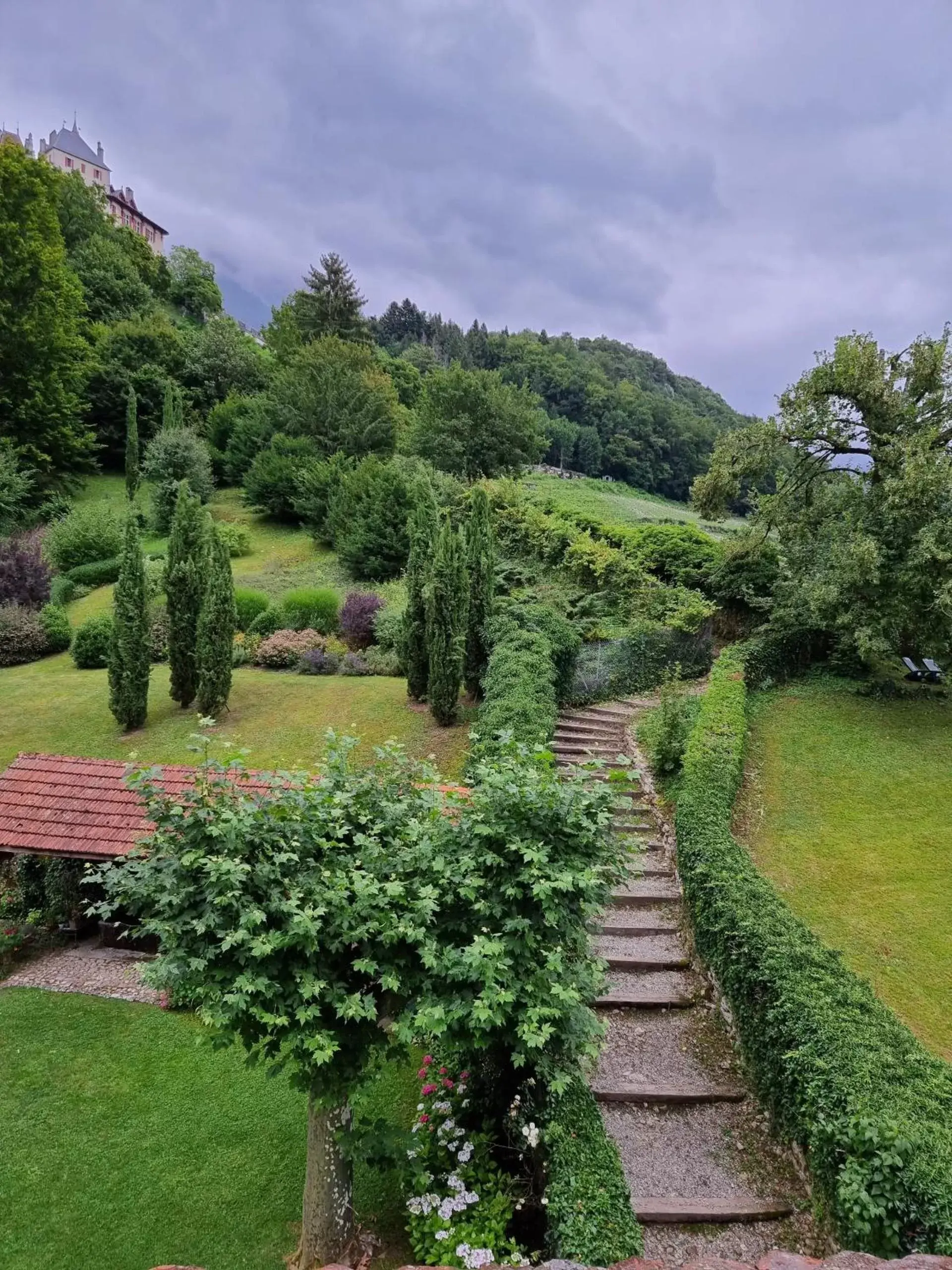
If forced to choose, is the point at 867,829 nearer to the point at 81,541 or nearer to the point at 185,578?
the point at 185,578

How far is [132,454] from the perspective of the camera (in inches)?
1264

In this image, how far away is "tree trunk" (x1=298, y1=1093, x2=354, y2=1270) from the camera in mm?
4391

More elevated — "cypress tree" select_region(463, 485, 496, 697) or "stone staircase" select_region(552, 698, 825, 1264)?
"cypress tree" select_region(463, 485, 496, 697)

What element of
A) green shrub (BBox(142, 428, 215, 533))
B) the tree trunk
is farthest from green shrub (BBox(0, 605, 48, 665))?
the tree trunk

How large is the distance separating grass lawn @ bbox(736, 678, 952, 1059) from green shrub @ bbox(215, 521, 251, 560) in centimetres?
2029

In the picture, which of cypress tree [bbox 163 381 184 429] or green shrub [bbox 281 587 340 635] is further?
Result: cypress tree [bbox 163 381 184 429]

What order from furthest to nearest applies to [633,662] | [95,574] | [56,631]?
1. [95,574]
2. [56,631]
3. [633,662]

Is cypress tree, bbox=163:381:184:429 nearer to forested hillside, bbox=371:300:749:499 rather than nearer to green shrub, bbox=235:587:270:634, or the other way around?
green shrub, bbox=235:587:270:634

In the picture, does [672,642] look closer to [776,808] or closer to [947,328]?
[776,808]

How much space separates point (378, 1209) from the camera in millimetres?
5047

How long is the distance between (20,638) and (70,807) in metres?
11.7

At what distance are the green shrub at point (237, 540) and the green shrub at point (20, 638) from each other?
8.19m

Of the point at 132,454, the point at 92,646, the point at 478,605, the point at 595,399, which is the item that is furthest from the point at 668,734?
the point at 595,399

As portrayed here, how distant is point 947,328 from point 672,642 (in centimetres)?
823
